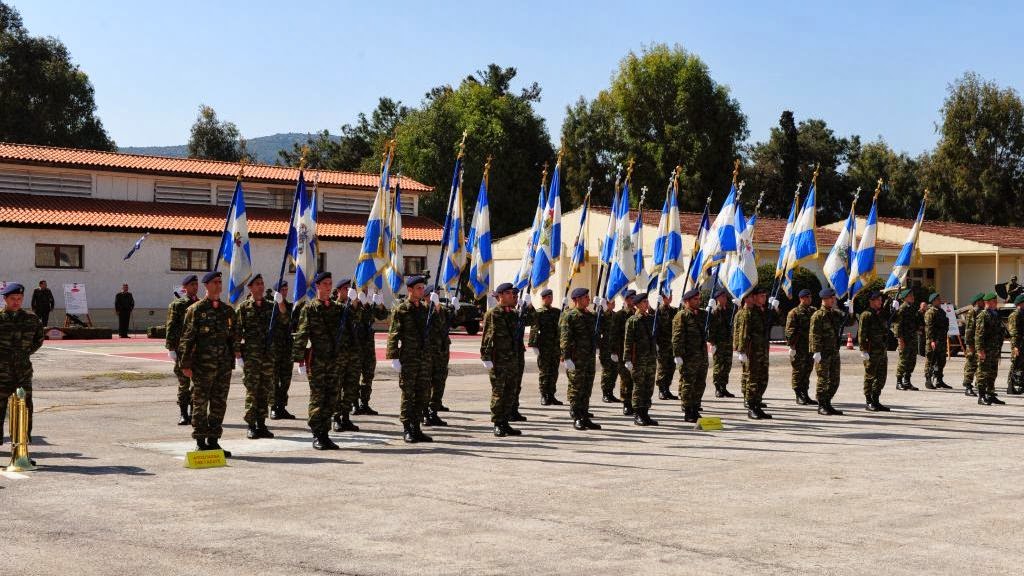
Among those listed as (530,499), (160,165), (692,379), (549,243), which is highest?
(160,165)

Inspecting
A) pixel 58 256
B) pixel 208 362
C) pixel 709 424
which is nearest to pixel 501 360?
pixel 709 424

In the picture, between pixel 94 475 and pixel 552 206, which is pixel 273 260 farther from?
pixel 94 475

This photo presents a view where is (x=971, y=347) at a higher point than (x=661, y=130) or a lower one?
lower

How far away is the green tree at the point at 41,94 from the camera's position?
6456cm

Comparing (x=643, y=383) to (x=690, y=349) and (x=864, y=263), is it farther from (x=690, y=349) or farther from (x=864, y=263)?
(x=864, y=263)

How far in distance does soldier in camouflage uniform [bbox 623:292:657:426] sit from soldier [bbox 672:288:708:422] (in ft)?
1.19

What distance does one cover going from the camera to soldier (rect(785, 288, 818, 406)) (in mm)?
16891

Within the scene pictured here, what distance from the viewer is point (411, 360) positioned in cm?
1303

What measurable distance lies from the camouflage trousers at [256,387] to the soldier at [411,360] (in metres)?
1.55

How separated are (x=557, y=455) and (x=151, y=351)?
2012cm

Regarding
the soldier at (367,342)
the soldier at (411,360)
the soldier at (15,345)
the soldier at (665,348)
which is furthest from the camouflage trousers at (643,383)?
the soldier at (15,345)

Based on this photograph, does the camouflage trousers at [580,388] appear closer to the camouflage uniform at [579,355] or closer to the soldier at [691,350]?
the camouflage uniform at [579,355]

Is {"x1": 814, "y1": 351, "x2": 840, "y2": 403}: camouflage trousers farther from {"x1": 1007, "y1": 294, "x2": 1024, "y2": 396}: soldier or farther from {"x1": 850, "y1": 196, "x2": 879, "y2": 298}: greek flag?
{"x1": 1007, "y1": 294, "x2": 1024, "y2": 396}: soldier

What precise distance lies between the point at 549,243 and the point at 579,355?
323 centimetres
